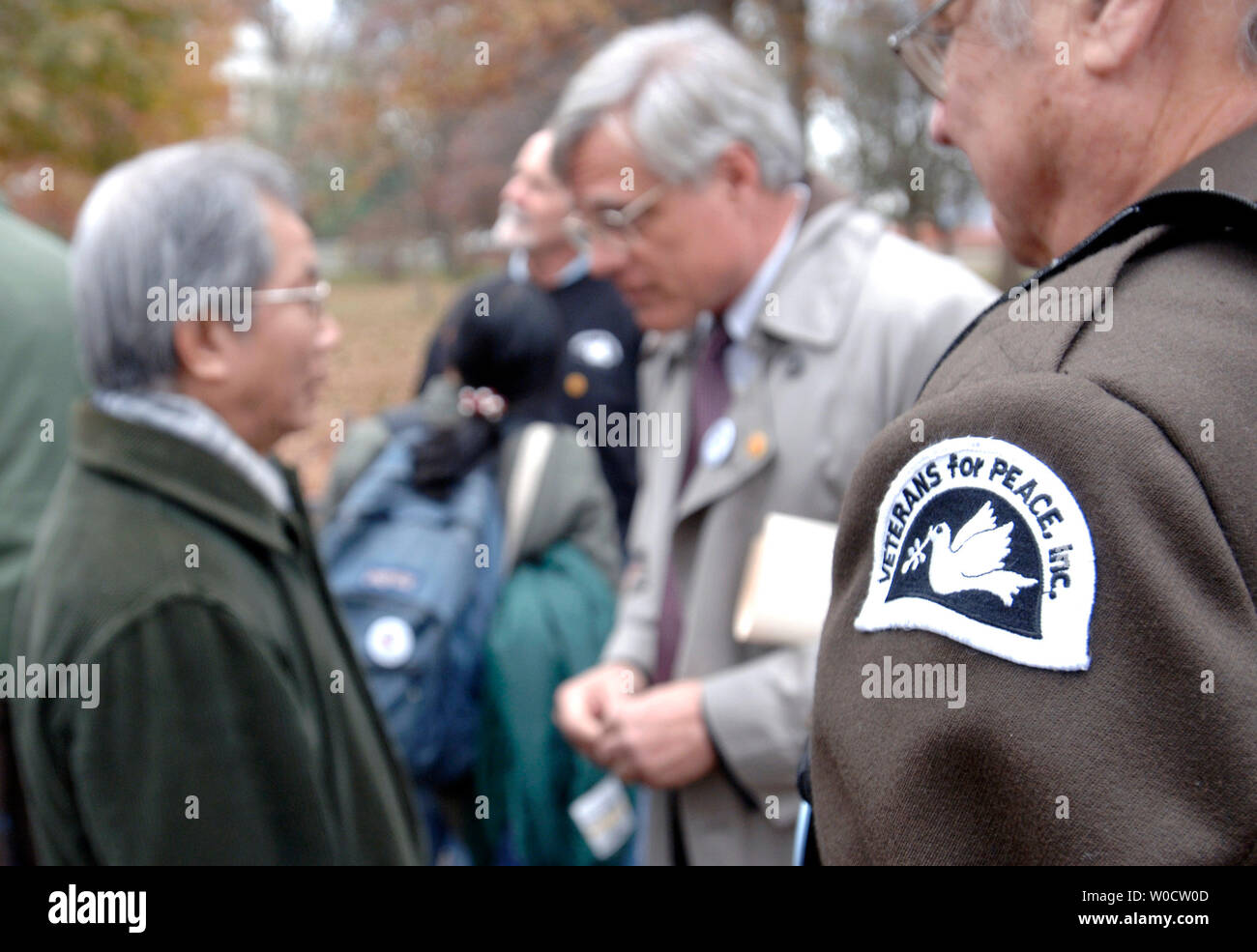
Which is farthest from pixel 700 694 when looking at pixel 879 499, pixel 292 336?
pixel 879 499

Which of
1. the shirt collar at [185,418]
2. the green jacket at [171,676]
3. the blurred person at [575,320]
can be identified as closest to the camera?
the green jacket at [171,676]

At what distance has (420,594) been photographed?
8.11ft

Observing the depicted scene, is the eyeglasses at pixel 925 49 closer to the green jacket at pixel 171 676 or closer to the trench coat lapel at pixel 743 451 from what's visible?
the trench coat lapel at pixel 743 451

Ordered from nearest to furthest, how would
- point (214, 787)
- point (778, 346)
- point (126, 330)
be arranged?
point (214, 787) < point (126, 330) < point (778, 346)

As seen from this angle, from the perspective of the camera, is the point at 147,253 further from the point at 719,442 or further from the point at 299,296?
the point at 719,442

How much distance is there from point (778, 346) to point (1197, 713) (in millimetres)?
1533

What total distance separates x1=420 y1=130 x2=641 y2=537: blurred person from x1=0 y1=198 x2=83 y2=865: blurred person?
1544mm

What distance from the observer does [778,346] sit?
219cm

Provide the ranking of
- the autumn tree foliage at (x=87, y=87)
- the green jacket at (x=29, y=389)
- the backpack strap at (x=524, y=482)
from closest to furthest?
the green jacket at (x=29, y=389), the backpack strap at (x=524, y=482), the autumn tree foliage at (x=87, y=87)

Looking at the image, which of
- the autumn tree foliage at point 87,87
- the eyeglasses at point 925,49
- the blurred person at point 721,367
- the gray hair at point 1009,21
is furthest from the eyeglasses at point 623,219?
the autumn tree foliage at point 87,87

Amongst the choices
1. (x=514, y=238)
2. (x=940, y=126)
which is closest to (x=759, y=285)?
(x=940, y=126)

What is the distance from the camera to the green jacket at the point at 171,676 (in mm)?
1582

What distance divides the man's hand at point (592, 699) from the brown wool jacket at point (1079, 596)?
4.63 ft

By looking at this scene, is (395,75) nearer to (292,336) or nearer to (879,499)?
(292,336)
